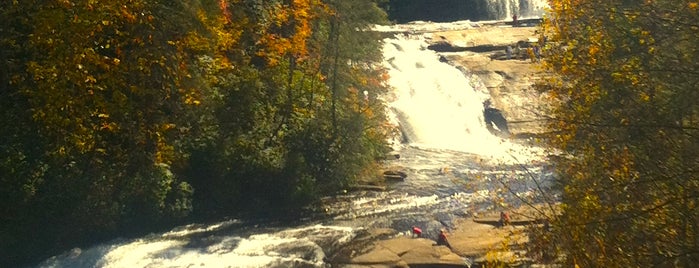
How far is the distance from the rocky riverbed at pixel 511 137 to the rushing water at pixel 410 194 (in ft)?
2.49

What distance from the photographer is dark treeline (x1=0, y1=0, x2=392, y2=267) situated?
57.9 ft

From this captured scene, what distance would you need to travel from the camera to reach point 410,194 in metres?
26.4

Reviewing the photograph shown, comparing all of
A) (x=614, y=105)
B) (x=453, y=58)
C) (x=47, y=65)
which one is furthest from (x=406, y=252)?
(x=453, y=58)

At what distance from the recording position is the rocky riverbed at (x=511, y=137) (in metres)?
17.5

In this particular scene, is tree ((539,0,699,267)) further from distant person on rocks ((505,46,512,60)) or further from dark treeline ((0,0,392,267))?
distant person on rocks ((505,46,512,60))

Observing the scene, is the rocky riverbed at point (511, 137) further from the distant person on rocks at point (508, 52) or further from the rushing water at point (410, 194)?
the rushing water at point (410, 194)

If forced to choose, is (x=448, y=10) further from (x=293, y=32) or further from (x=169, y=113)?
(x=169, y=113)

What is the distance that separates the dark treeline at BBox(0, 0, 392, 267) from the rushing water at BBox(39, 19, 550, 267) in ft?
4.01

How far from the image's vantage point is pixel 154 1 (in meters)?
19.6

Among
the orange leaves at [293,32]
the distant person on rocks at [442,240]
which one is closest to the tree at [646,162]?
the distant person on rocks at [442,240]

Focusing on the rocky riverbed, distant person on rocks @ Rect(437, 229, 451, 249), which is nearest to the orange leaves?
the rocky riverbed

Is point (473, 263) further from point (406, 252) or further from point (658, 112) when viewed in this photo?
point (658, 112)

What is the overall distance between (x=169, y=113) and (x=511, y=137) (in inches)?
571

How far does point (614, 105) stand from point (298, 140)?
1688 centimetres
